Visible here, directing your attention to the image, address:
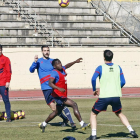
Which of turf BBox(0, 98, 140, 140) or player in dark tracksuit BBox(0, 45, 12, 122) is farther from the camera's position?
player in dark tracksuit BBox(0, 45, 12, 122)

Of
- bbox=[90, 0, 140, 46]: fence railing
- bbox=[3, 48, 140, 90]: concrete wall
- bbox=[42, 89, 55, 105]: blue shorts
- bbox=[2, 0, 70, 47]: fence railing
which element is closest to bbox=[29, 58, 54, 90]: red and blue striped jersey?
bbox=[42, 89, 55, 105]: blue shorts

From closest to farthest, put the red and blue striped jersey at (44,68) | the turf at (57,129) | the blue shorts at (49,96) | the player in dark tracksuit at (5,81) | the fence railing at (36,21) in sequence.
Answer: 1. the turf at (57,129)
2. the blue shorts at (49,96)
3. the red and blue striped jersey at (44,68)
4. the player in dark tracksuit at (5,81)
5. the fence railing at (36,21)

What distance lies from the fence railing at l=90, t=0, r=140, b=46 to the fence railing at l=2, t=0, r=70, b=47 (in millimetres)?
4704

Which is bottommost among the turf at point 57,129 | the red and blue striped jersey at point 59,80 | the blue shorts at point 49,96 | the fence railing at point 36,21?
the turf at point 57,129

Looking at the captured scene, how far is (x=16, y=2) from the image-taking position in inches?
1213

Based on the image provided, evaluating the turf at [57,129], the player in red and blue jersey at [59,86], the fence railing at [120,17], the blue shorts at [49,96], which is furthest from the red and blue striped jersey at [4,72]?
the fence railing at [120,17]

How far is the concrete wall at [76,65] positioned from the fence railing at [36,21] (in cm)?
132

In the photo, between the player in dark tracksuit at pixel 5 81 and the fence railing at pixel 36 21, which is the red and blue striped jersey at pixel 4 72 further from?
the fence railing at pixel 36 21

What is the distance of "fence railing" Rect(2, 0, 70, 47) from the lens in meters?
28.0

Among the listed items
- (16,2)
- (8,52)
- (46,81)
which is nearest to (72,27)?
(16,2)

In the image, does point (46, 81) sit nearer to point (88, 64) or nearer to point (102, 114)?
point (102, 114)

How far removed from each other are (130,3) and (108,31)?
17.7ft

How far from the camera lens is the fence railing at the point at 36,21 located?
1102 inches

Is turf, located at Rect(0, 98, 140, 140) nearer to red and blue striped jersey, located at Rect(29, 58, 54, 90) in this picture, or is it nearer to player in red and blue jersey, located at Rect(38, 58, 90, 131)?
player in red and blue jersey, located at Rect(38, 58, 90, 131)
